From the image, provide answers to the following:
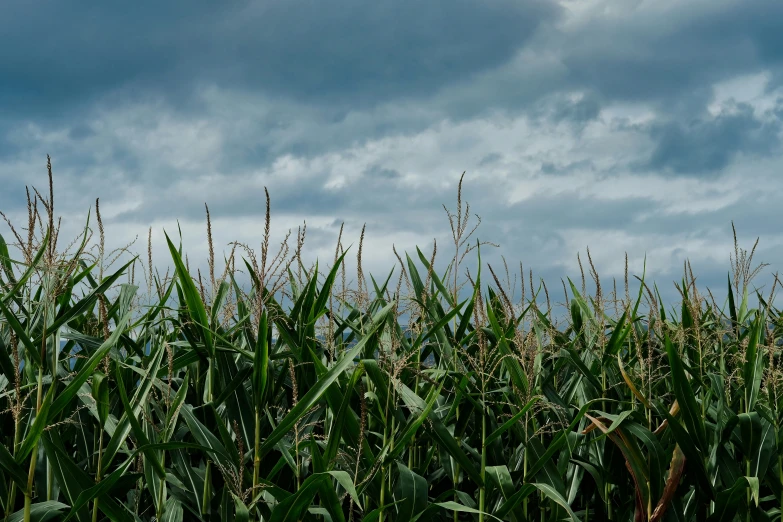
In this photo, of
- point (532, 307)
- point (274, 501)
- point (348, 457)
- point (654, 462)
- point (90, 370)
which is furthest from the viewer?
point (532, 307)

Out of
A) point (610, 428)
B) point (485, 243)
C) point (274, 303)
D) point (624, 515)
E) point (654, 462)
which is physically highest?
point (485, 243)

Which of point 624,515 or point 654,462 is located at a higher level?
point 654,462

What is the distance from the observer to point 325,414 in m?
2.93

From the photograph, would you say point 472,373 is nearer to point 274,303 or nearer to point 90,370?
point 274,303

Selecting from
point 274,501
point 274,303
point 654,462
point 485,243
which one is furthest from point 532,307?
point 274,501

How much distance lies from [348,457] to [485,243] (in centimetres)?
144

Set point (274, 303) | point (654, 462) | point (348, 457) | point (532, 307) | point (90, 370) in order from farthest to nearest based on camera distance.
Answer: point (532, 307)
point (274, 303)
point (654, 462)
point (348, 457)
point (90, 370)

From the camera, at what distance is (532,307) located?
360 cm

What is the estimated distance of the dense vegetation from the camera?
221 centimetres

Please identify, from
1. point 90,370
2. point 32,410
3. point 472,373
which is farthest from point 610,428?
point 32,410

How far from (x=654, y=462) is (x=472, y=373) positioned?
33.2 inches

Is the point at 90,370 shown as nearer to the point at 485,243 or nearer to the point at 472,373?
the point at 472,373

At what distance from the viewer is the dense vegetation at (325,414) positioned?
87.2 inches

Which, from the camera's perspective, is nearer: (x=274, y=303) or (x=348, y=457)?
(x=348, y=457)
